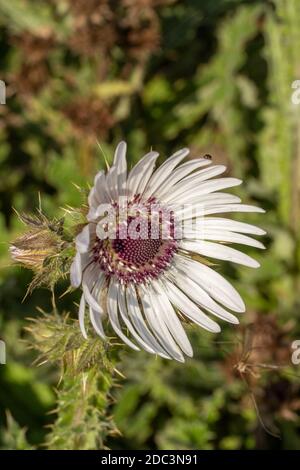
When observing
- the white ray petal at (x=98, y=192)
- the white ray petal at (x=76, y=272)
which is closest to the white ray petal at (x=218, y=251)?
the white ray petal at (x=98, y=192)

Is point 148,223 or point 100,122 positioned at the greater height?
point 100,122

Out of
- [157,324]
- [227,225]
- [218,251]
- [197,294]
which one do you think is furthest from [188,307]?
[227,225]

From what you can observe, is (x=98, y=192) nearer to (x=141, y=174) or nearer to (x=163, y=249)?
(x=141, y=174)

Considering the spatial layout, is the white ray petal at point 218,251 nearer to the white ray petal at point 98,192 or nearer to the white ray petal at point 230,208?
the white ray petal at point 230,208

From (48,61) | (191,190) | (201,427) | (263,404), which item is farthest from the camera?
(48,61)

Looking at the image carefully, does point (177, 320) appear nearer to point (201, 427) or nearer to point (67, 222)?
point (67, 222)
